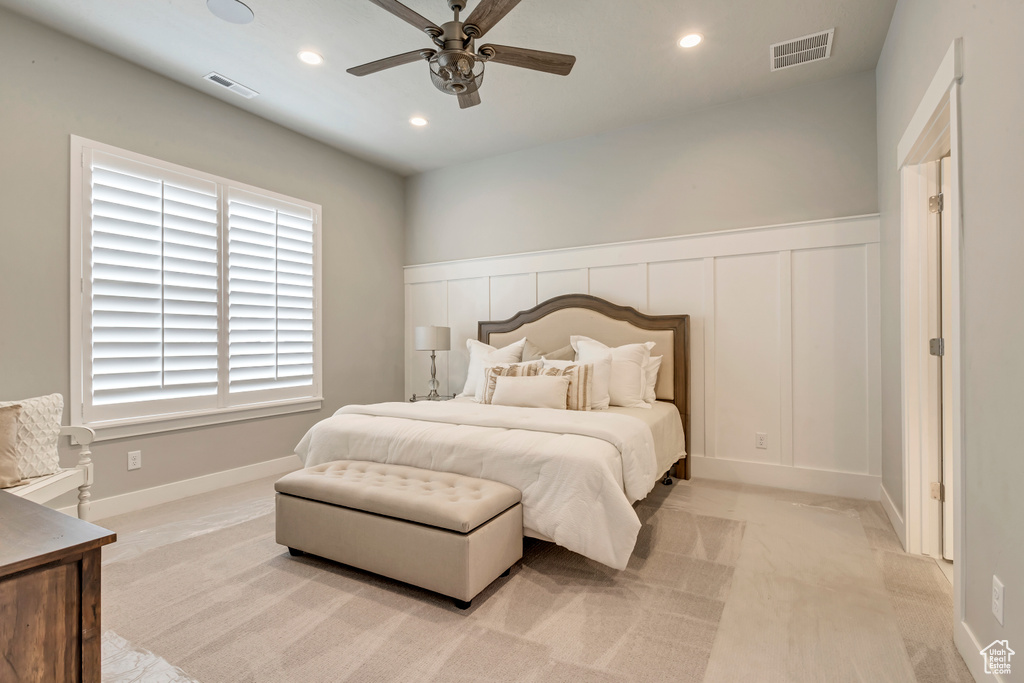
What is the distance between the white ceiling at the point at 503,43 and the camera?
2727 millimetres

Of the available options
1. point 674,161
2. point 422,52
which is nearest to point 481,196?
point 674,161

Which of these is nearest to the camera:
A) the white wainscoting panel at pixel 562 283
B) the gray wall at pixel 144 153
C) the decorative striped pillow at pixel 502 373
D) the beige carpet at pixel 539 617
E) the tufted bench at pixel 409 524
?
the beige carpet at pixel 539 617

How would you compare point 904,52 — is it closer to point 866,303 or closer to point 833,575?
point 866,303

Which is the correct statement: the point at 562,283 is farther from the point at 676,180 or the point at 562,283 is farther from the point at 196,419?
the point at 196,419

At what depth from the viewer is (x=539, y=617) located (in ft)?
6.46

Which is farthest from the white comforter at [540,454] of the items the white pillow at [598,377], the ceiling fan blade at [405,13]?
the ceiling fan blade at [405,13]

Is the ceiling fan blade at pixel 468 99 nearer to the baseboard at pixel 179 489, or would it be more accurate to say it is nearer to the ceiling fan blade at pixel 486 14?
the ceiling fan blade at pixel 486 14

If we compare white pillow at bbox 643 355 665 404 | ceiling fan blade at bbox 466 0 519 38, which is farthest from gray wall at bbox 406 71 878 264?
ceiling fan blade at bbox 466 0 519 38

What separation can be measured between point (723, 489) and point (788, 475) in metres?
0.48

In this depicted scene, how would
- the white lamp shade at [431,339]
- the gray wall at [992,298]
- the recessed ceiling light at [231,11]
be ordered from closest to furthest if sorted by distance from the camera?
1. the gray wall at [992,298]
2. the recessed ceiling light at [231,11]
3. the white lamp shade at [431,339]

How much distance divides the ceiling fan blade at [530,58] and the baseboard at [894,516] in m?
2.97

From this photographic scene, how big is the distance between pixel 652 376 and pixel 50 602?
3483mm

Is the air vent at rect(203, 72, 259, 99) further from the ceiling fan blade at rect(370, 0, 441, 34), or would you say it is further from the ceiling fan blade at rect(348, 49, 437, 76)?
the ceiling fan blade at rect(370, 0, 441, 34)

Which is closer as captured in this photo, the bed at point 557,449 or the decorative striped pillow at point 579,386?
the bed at point 557,449
